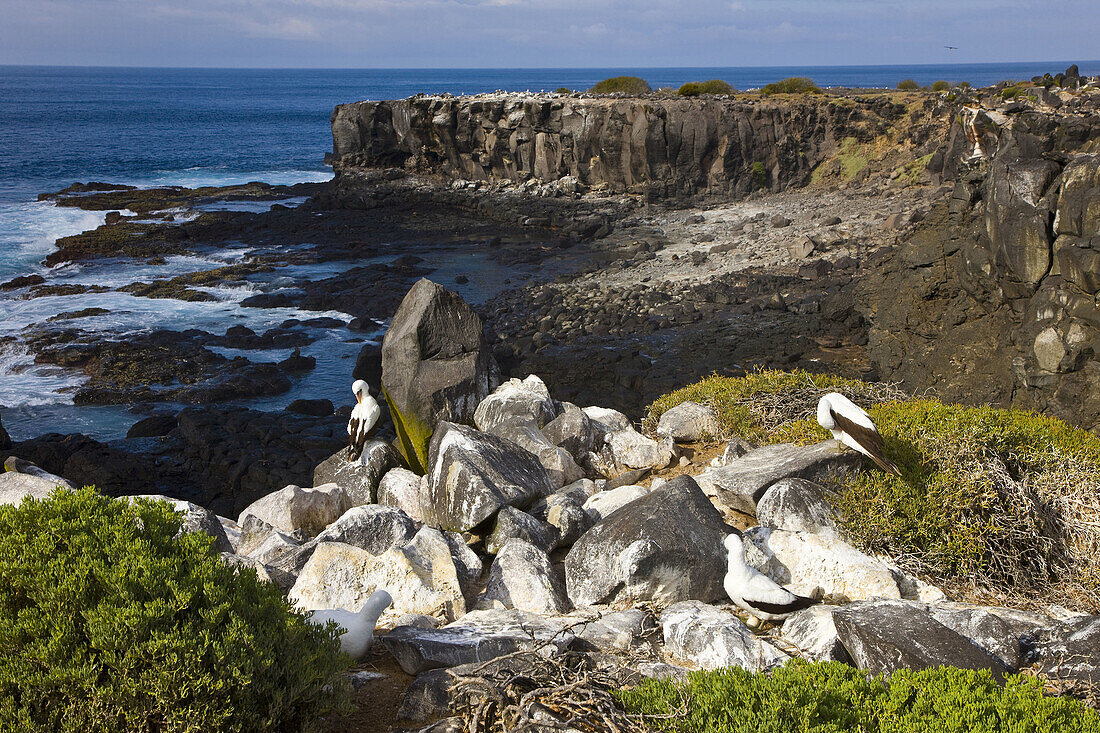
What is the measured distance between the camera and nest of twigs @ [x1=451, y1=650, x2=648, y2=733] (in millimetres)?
3648

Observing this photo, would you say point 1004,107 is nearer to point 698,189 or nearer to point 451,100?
point 698,189

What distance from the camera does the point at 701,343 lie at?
24406 mm

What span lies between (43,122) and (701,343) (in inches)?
4420

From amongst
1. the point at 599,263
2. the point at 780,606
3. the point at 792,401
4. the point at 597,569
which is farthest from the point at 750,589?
the point at 599,263

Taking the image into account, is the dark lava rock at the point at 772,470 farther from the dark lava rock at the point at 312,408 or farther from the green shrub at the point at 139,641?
the dark lava rock at the point at 312,408

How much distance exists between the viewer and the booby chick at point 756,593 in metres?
5.75

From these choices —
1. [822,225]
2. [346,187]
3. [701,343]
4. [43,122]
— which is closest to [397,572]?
[701,343]

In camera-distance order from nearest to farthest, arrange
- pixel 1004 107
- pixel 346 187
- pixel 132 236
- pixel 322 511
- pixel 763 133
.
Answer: pixel 322 511 → pixel 1004 107 → pixel 132 236 → pixel 763 133 → pixel 346 187

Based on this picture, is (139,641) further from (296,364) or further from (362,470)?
(296,364)

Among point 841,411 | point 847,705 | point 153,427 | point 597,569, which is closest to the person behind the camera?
point 847,705

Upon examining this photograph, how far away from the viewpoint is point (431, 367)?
1034 centimetres

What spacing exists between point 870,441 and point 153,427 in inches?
728

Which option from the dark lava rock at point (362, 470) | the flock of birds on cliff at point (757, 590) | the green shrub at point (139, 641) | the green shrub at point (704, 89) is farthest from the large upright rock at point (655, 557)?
the green shrub at point (704, 89)

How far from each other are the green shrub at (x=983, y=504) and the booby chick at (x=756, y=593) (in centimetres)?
136
